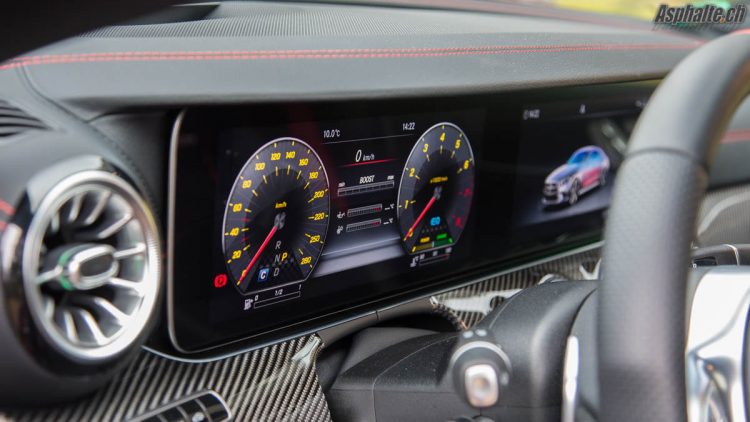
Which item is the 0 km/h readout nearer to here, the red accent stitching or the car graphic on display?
the red accent stitching

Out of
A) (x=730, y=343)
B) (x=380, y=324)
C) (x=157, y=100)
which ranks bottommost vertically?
(x=380, y=324)

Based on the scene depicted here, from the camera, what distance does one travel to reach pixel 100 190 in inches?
50.3

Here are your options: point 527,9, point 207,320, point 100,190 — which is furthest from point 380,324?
point 527,9

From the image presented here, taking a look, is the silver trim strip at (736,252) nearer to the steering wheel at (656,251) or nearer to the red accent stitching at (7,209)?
the steering wheel at (656,251)

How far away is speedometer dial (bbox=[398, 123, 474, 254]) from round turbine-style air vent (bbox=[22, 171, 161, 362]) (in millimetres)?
744

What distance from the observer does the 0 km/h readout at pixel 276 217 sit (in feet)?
5.24

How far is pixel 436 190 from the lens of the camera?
80.0 inches

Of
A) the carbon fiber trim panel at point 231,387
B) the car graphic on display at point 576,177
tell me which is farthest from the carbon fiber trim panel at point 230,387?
the car graphic on display at point 576,177

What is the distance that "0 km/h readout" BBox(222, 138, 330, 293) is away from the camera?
1598 mm

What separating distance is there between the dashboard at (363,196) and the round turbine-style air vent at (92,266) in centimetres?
12

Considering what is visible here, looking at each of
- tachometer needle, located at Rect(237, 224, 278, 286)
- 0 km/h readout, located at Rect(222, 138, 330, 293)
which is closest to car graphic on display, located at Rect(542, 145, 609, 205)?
0 km/h readout, located at Rect(222, 138, 330, 293)

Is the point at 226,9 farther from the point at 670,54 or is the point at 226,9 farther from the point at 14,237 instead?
the point at 670,54

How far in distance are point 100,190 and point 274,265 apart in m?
0.51

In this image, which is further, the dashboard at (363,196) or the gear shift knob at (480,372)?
the dashboard at (363,196)
